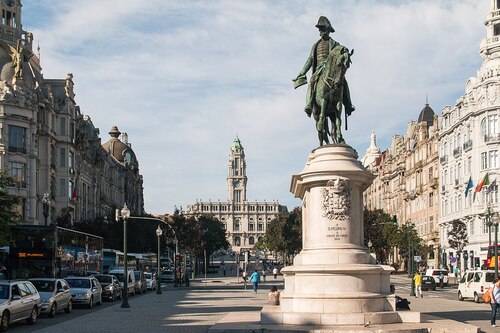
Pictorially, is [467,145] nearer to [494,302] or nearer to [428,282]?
[428,282]

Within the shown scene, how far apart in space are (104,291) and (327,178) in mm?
27385

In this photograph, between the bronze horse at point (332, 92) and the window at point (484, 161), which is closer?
the bronze horse at point (332, 92)

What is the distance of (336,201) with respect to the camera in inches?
871

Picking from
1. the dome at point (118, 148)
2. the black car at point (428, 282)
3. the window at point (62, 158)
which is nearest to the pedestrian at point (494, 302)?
the black car at point (428, 282)

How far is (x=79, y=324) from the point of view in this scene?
28156 millimetres

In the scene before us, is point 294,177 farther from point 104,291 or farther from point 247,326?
point 104,291

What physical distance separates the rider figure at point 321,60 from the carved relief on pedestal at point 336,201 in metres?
3.38

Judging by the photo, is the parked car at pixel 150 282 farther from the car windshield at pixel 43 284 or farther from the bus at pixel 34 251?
the car windshield at pixel 43 284

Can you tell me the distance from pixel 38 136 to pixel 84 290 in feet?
132

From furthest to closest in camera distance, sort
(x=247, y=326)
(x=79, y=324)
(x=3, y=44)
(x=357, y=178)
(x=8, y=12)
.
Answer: (x=8, y=12)
(x=3, y=44)
(x=79, y=324)
(x=357, y=178)
(x=247, y=326)

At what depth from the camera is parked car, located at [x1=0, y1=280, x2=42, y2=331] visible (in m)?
25.9

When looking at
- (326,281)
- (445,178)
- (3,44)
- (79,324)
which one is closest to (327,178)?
(326,281)

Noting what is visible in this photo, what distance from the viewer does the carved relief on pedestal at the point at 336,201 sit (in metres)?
22.1

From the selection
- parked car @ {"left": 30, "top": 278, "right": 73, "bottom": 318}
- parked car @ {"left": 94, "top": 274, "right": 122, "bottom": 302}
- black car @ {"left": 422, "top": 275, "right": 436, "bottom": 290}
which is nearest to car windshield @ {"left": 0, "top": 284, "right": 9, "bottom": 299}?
parked car @ {"left": 30, "top": 278, "right": 73, "bottom": 318}
